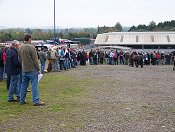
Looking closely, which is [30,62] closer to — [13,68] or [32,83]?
[32,83]

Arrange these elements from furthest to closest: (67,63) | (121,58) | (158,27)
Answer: (158,27) < (121,58) < (67,63)

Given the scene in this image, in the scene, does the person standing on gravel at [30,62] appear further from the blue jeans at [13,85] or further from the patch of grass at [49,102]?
the blue jeans at [13,85]

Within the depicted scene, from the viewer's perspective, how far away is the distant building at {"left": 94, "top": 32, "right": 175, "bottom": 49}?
A: 97.8m

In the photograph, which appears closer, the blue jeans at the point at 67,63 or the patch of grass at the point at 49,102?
the patch of grass at the point at 49,102

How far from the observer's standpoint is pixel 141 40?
100 metres

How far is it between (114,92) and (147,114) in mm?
5163

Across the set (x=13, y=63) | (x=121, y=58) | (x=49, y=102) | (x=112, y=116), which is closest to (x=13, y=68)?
(x=13, y=63)

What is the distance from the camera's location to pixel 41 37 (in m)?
128

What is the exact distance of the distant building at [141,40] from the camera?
97750 mm

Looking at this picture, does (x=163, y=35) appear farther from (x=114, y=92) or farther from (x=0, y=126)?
(x=0, y=126)

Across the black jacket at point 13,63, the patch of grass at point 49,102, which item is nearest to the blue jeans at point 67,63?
the patch of grass at point 49,102

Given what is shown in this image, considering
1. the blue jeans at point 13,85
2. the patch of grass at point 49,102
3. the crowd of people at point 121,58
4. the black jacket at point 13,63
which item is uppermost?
the black jacket at point 13,63

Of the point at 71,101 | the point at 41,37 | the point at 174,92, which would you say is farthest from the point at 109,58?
the point at 41,37

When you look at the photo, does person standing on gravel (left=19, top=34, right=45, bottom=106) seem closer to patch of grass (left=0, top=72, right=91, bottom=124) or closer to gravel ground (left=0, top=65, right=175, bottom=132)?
patch of grass (left=0, top=72, right=91, bottom=124)
